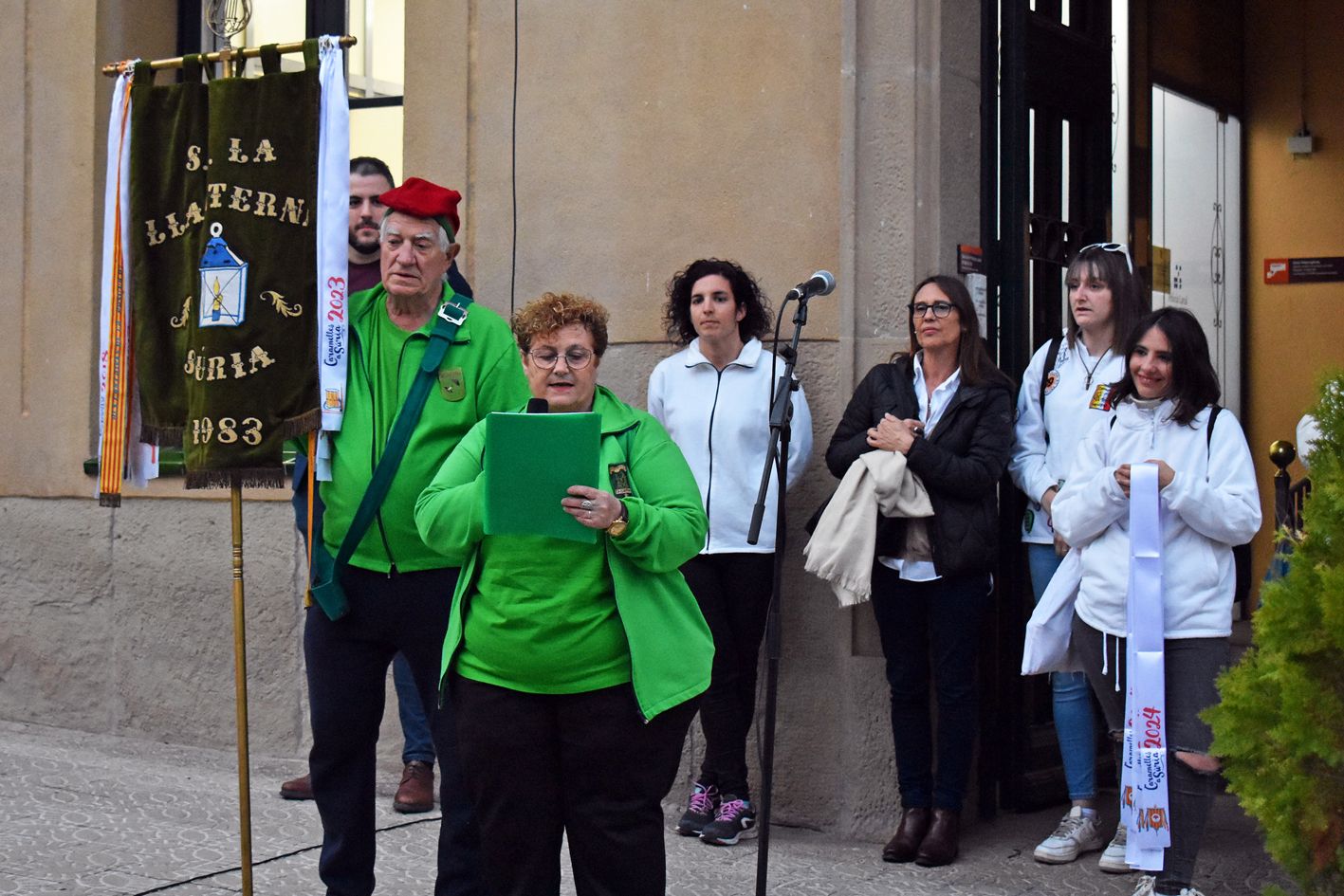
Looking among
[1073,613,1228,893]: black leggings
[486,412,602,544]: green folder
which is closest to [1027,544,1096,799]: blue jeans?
[1073,613,1228,893]: black leggings

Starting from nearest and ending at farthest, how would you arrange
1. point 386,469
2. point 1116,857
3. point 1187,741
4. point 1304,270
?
point 386,469 < point 1187,741 < point 1116,857 < point 1304,270

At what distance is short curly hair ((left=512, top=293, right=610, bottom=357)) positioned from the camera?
3703 millimetres

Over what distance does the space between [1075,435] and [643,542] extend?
248cm

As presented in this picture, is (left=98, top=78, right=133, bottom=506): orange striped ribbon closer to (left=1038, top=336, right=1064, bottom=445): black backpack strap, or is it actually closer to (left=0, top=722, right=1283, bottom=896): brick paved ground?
(left=0, top=722, right=1283, bottom=896): brick paved ground

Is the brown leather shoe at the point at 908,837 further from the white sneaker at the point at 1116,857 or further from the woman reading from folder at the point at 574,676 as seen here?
the woman reading from folder at the point at 574,676

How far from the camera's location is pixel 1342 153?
10617mm

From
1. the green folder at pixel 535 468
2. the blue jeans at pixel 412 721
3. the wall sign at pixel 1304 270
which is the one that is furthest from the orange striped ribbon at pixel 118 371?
the wall sign at pixel 1304 270

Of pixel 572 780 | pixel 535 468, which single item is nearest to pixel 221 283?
pixel 535 468

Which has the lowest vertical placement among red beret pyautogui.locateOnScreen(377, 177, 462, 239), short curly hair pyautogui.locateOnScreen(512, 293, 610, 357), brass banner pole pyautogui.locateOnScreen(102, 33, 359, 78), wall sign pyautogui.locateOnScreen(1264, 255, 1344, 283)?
short curly hair pyautogui.locateOnScreen(512, 293, 610, 357)

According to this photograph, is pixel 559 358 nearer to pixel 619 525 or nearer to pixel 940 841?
pixel 619 525

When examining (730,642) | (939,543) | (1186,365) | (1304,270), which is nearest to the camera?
(1186,365)

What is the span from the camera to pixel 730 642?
568cm

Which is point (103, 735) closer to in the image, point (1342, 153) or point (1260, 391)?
point (1260, 391)

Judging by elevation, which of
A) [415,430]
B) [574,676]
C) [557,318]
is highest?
[557,318]
